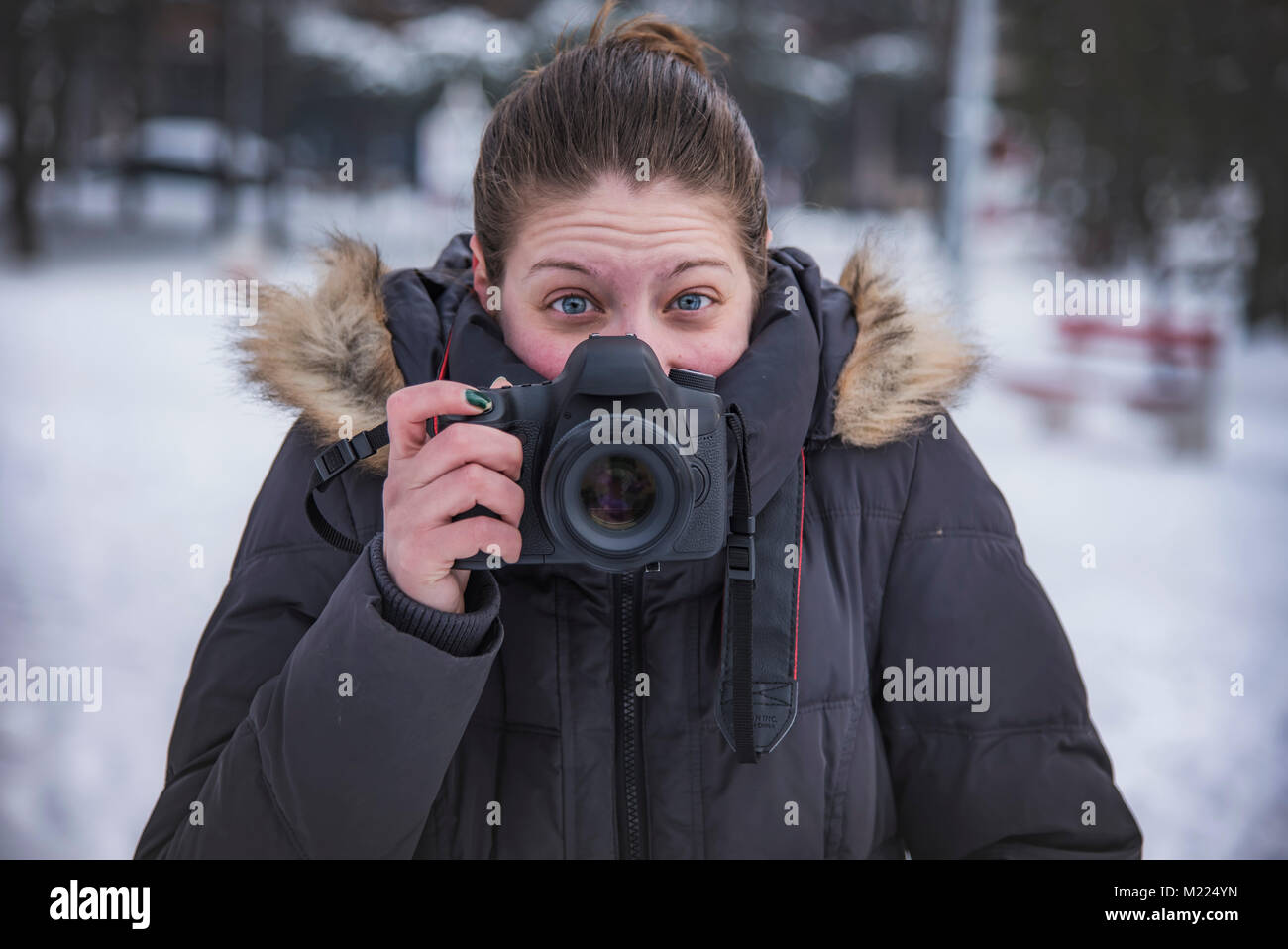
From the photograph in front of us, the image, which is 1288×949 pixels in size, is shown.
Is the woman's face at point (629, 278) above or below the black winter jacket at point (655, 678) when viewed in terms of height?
above

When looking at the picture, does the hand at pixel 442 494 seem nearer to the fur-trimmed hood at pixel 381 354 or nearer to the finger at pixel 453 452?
the finger at pixel 453 452

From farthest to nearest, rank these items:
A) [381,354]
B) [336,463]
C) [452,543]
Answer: [381,354] < [336,463] < [452,543]

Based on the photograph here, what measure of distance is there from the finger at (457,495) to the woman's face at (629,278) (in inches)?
8.1

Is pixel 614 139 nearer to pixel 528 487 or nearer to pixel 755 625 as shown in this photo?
pixel 528 487

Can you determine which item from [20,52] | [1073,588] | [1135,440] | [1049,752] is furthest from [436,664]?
[20,52]

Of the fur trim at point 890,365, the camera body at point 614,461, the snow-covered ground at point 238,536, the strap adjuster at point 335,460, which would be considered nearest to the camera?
the camera body at point 614,461

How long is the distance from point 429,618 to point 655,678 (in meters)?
0.26

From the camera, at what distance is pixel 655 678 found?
3.61ft

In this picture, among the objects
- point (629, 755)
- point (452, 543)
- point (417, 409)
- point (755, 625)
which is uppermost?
point (417, 409)

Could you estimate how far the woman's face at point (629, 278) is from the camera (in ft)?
3.62

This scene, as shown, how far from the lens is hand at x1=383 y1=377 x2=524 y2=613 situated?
0.96 m

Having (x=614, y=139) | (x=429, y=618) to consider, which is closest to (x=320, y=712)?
(x=429, y=618)

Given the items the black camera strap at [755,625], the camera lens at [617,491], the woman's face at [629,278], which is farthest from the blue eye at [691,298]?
the camera lens at [617,491]

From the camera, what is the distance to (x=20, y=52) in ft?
27.3
